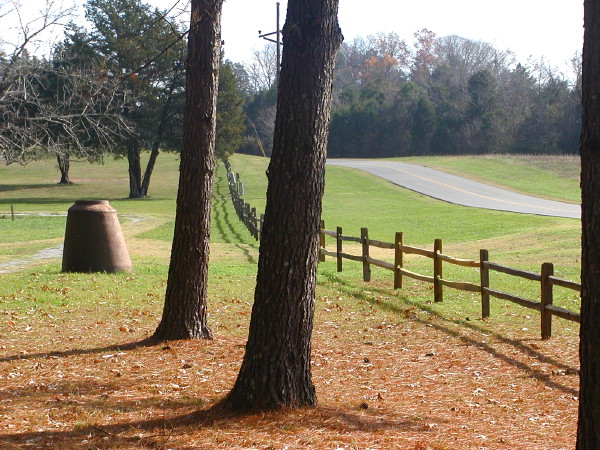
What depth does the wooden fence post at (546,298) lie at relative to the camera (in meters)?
10.1

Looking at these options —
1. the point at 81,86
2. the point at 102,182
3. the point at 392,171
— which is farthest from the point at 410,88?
the point at 81,86

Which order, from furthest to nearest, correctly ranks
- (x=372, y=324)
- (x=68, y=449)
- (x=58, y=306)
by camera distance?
(x=58, y=306) < (x=372, y=324) < (x=68, y=449)

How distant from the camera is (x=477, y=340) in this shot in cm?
1040

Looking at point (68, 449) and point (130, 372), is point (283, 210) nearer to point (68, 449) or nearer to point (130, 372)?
point (68, 449)

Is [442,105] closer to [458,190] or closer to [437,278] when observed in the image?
[458,190]

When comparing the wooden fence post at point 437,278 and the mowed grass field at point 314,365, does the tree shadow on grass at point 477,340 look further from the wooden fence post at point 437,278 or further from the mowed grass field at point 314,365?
the wooden fence post at point 437,278

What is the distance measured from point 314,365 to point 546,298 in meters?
3.53

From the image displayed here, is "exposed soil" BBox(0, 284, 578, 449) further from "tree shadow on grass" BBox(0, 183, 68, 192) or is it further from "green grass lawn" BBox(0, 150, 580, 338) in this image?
"tree shadow on grass" BBox(0, 183, 68, 192)

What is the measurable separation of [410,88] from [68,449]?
289 ft

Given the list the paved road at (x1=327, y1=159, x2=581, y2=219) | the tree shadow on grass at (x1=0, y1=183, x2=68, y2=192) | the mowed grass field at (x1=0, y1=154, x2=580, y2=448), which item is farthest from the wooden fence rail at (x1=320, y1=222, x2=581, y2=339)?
the tree shadow on grass at (x1=0, y1=183, x2=68, y2=192)

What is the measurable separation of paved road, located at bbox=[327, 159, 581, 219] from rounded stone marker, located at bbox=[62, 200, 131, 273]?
23.8m

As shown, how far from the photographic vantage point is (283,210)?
6.25m

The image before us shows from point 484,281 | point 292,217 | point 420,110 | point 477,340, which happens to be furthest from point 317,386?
point 420,110

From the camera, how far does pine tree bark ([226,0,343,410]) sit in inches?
245
